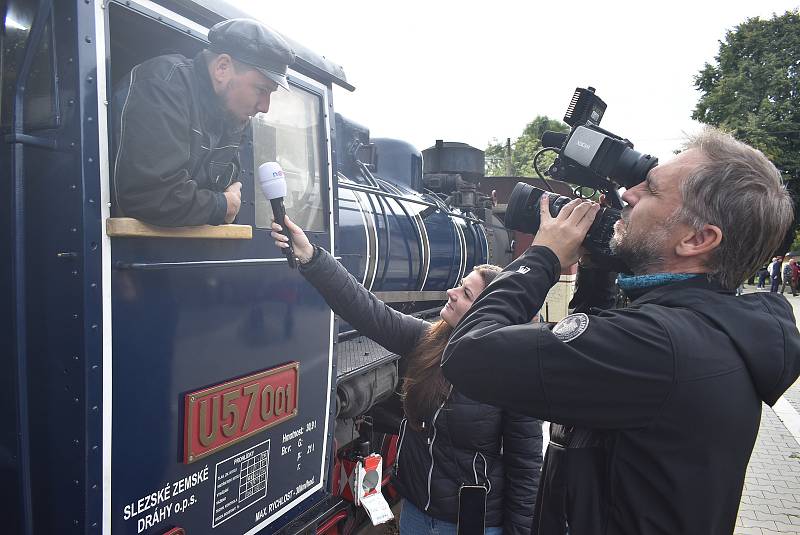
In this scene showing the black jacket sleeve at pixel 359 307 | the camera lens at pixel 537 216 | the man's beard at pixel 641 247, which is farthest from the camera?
the black jacket sleeve at pixel 359 307

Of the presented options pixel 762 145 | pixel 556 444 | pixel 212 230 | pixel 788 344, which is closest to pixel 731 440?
pixel 788 344

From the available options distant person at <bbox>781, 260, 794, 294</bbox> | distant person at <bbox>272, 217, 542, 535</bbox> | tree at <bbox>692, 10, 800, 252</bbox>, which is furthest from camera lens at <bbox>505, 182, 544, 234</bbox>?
distant person at <bbox>781, 260, 794, 294</bbox>

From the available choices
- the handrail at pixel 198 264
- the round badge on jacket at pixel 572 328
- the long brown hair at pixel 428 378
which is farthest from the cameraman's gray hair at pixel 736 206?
the handrail at pixel 198 264

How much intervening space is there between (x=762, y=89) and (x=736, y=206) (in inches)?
1257

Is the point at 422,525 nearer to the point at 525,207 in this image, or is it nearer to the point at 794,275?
the point at 525,207

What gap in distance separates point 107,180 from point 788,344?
1796 mm

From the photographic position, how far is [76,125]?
5.16ft

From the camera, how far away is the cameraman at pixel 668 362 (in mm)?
1193

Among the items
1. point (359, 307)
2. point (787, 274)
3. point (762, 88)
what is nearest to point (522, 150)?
point (762, 88)

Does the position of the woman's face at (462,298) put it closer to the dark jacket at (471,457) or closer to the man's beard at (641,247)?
the dark jacket at (471,457)

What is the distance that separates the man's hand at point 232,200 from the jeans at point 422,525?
1.36 meters

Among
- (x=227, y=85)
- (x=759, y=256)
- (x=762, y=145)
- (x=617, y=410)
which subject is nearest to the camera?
(x=617, y=410)

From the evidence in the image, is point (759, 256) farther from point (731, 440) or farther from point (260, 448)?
point (260, 448)

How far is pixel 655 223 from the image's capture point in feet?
4.56
